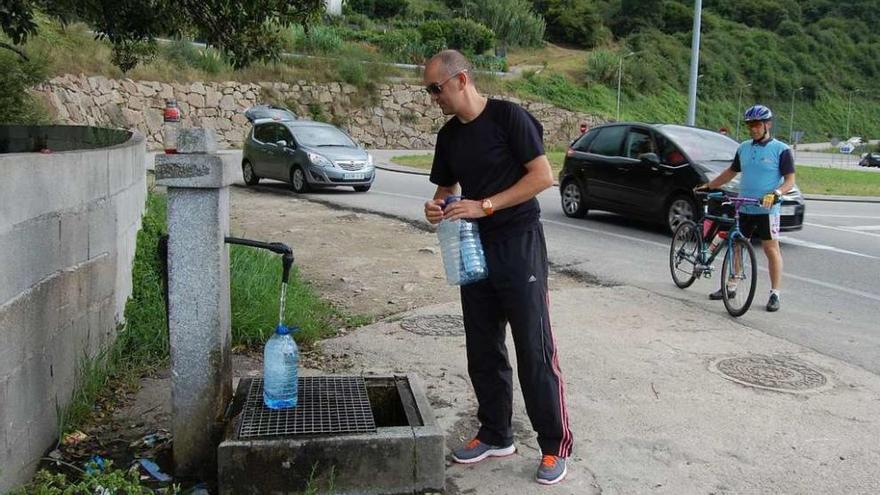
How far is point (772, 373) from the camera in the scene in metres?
5.51

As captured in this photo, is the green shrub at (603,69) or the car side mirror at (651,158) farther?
the green shrub at (603,69)

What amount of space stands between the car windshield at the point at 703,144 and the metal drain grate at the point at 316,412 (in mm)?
8427

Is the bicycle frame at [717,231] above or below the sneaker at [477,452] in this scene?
above

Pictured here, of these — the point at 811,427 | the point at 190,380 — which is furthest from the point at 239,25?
the point at 811,427

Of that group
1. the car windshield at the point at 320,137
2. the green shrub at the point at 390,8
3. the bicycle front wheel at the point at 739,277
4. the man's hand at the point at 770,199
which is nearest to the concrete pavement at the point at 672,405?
the bicycle front wheel at the point at 739,277

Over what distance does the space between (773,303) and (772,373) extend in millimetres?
2108

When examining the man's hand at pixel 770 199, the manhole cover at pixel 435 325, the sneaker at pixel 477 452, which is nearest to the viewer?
the sneaker at pixel 477 452

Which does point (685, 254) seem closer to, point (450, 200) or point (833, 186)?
point (450, 200)

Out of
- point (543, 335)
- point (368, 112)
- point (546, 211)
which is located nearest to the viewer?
point (543, 335)

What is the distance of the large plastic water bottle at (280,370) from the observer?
3848mm

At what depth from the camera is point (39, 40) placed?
62.5 ft

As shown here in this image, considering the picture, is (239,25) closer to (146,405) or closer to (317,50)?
(146,405)

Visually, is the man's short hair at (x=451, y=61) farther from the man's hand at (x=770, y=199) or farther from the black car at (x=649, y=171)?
the black car at (x=649, y=171)

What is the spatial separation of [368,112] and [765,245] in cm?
3303
